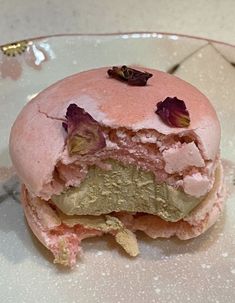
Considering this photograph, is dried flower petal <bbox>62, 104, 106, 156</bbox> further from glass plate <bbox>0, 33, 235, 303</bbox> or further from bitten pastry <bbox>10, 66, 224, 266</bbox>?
glass plate <bbox>0, 33, 235, 303</bbox>

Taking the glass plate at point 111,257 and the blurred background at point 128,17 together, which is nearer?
the glass plate at point 111,257

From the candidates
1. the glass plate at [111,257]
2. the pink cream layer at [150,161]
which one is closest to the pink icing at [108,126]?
the pink cream layer at [150,161]

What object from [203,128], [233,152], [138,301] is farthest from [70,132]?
[233,152]

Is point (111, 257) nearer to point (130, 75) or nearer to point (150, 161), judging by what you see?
point (150, 161)

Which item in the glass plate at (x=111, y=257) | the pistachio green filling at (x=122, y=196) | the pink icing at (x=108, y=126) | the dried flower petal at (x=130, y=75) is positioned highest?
the dried flower petal at (x=130, y=75)

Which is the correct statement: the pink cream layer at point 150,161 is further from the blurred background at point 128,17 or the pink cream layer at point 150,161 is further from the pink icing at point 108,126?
the blurred background at point 128,17

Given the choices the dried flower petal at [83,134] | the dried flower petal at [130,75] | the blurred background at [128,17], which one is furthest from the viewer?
the blurred background at [128,17]

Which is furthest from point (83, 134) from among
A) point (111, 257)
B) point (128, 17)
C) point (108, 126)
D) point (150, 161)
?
point (128, 17)

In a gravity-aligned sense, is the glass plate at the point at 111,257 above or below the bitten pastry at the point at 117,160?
below
